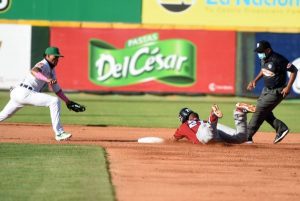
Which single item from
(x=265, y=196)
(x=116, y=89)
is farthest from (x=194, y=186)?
(x=116, y=89)

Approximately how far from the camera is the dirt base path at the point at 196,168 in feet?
31.2

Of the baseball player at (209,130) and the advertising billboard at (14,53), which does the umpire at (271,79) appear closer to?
the baseball player at (209,130)

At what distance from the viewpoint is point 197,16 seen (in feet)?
95.5

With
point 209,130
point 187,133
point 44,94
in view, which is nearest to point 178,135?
point 187,133

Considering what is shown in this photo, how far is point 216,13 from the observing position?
95.9 ft

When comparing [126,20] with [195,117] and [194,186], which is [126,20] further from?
[194,186]

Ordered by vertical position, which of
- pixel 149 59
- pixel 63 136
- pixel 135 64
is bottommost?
pixel 135 64

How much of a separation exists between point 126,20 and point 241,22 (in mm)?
3850

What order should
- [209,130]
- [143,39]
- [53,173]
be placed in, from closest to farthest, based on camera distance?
[53,173]
[209,130]
[143,39]

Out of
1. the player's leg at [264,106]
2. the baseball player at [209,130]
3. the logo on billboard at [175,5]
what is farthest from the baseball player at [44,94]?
the logo on billboard at [175,5]

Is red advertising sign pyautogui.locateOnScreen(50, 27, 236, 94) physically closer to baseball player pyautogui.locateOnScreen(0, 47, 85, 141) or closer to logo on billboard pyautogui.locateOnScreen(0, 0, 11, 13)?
logo on billboard pyautogui.locateOnScreen(0, 0, 11, 13)

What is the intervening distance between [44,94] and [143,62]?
11229mm

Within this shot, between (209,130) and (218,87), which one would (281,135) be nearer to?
(209,130)

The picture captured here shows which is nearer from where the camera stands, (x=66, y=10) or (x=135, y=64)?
(x=135, y=64)
